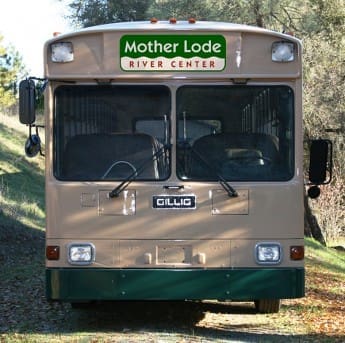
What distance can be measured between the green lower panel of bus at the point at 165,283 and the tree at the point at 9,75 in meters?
32.0

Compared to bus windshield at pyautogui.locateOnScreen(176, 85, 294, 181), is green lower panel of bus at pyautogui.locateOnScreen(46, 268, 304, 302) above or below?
below

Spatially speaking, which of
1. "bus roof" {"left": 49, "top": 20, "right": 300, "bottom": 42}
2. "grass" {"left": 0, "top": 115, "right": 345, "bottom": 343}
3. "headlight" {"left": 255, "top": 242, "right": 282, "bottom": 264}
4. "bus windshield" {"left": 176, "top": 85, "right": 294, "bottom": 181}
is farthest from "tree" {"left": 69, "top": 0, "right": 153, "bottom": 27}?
"headlight" {"left": 255, "top": 242, "right": 282, "bottom": 264}

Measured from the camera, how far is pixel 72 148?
7.94m

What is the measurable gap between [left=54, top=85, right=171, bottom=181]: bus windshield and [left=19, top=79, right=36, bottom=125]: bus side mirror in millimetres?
306

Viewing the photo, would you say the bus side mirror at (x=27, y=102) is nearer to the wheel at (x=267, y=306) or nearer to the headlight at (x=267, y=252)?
the headlight at (x=267, y=252)

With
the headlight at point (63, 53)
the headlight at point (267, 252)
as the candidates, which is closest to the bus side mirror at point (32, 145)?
the headlight at point (63, 53)

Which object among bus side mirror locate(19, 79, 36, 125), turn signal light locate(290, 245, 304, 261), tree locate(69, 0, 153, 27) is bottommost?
turn signal light locate(290, 245, 304, 261)

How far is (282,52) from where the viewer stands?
7852mm

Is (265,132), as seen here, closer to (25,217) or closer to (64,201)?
(64,201)

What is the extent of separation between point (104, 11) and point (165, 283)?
50.0 feet

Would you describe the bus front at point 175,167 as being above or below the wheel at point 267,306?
above

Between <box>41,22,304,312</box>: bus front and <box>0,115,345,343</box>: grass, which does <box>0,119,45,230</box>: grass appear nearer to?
<box>0,115,345,343</box>: grass

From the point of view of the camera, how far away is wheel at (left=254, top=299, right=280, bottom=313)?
927 centimetres

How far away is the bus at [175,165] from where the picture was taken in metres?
7.82
